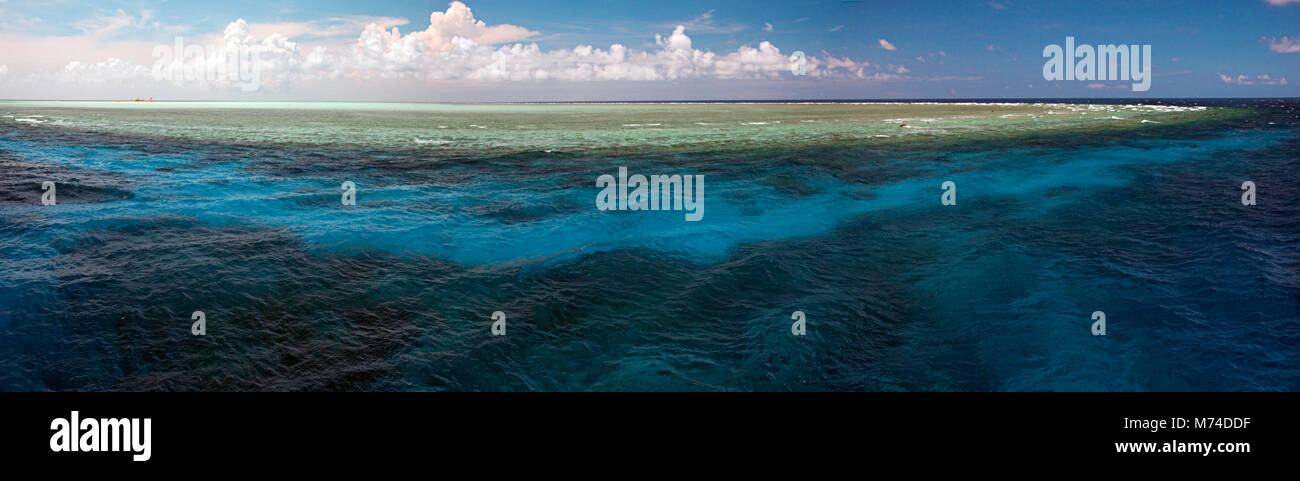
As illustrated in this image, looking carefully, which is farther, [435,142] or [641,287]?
[435,142]

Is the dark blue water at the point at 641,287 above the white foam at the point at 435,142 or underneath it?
underneath

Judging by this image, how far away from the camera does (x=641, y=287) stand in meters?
12.4

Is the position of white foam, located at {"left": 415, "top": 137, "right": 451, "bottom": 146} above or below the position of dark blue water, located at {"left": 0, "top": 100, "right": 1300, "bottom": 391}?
above

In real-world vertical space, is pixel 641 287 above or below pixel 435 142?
below

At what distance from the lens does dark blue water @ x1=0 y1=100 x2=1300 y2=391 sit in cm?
879

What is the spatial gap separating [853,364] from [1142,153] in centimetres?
3768

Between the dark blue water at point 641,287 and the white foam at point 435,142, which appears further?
the white foam at point 435,142

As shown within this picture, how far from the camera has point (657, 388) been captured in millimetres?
8438

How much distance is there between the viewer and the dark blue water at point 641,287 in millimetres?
8789

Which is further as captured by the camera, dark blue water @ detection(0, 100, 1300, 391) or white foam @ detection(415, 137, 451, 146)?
white foam @ detection(415, 137, 451, 146)
